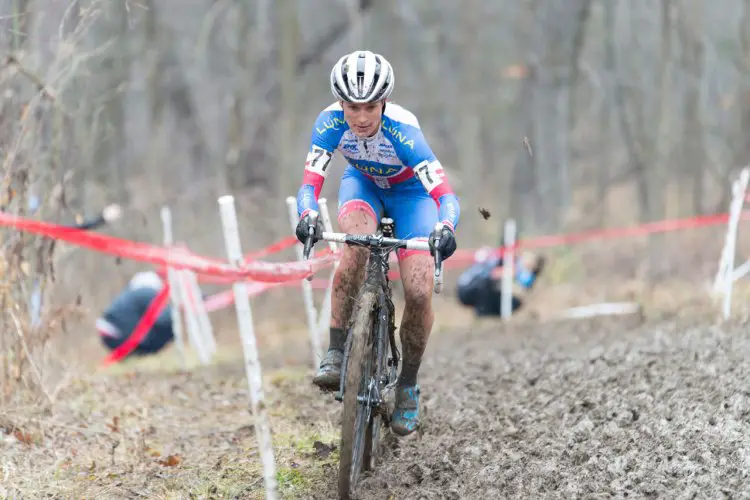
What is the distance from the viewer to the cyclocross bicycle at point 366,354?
4.21 m

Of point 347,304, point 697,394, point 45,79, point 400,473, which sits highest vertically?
point 45,79

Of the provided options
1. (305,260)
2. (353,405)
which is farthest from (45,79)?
(353,405)

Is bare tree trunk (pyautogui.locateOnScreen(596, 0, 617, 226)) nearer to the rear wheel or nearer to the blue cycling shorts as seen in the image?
the blue cycling shorts

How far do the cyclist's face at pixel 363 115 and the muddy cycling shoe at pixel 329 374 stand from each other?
1.30 m

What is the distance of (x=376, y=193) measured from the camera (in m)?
5.43

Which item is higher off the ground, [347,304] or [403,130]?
[403,130]

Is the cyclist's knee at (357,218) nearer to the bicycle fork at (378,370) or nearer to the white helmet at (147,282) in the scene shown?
the bicycle fork at (378,370)

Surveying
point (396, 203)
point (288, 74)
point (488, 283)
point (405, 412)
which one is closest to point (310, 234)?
point (396, 203)

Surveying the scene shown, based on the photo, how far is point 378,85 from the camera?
4.68m

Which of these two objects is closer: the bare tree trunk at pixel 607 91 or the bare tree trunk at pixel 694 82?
the bare tree trunk at pixel 694 82

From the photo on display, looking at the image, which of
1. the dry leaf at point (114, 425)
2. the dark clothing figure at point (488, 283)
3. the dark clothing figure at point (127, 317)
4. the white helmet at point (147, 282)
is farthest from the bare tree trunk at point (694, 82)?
the dry leaf at point (114, 425)

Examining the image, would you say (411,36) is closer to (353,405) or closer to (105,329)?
(105,329)

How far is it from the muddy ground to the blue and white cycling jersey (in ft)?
4.66

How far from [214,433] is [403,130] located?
266 centimetres
